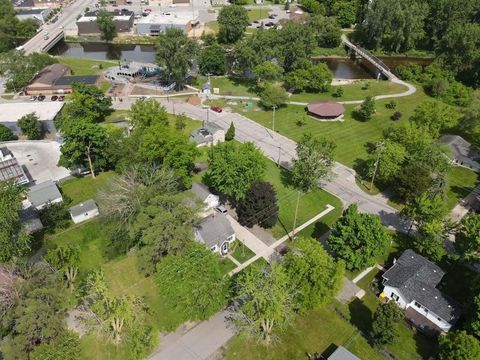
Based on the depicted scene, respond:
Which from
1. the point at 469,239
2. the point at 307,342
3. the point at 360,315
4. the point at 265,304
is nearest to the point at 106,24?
the point at 265,304

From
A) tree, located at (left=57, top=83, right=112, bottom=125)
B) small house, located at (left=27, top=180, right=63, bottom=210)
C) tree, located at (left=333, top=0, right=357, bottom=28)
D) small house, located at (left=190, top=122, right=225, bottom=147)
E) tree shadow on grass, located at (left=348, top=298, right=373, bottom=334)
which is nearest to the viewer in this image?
tree shadow on grass, located at (left=348, top=298, right=373, bottom=334)

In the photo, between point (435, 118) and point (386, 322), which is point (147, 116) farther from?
point (435, 118)

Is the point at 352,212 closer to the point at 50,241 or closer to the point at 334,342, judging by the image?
the point at 334,342

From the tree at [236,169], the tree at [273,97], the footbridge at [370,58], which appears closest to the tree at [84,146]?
the tree at [236,169]

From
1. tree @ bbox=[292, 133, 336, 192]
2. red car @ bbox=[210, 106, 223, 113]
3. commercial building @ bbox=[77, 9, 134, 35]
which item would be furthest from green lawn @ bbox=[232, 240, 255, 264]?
commercial building @ bbox=[77, 9, 134, 35]

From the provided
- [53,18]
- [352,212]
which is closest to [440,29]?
[352,212]

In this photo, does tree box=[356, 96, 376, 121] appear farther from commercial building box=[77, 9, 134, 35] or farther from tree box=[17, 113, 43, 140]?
commercial building box=[77, 9, 134, 35]
